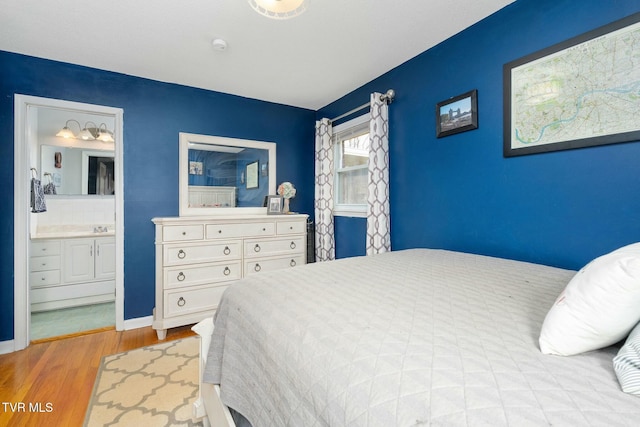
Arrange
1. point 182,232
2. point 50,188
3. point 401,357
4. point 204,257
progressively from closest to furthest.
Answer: point 401,357, point 182,232, point 204,257, point 50,188

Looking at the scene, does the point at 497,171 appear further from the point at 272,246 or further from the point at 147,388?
the point at 147,388

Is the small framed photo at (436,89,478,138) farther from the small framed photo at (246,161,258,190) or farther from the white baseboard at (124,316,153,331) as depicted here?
the white baseboard at (124,316,153,331)

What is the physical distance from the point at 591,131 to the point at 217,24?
7.64ft

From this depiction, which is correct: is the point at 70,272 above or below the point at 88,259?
below

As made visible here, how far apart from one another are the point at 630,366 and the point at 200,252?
272 centimetres

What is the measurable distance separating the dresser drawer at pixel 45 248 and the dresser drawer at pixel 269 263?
91.1 inches

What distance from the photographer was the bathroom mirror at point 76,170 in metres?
3.56

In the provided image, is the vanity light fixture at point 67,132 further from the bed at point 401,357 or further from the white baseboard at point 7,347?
the bed at point 401,357

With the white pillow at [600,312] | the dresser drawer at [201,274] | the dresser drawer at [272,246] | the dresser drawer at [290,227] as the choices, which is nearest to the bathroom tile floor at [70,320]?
A: the dresser drawer at [201,274]

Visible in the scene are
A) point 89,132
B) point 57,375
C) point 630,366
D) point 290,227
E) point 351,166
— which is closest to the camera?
point 630,366

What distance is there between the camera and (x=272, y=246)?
3.06 meters

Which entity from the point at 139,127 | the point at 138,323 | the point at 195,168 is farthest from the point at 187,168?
the point at 138,323

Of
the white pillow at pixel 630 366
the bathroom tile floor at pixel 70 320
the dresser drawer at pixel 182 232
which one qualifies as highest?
the dresser drawer at pixel 182 232

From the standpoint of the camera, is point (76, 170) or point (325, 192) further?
point (76, 170)
